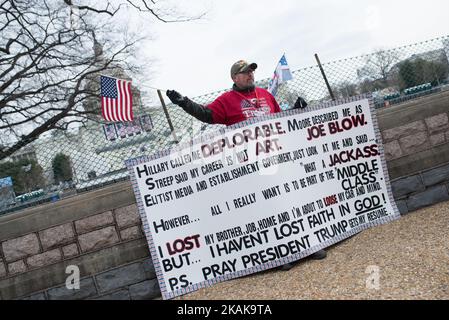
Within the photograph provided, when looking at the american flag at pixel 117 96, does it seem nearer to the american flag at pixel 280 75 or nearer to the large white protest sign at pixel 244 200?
the large white protest sign at pixel 244 200

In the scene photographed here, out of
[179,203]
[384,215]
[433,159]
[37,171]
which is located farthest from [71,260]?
[433,159]

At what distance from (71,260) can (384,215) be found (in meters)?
3.34

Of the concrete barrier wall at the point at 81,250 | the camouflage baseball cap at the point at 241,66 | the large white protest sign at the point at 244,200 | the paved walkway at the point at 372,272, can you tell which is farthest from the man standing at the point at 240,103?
Result: the paved walkway at the point at 372,272

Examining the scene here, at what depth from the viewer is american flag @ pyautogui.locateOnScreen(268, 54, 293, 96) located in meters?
5.60

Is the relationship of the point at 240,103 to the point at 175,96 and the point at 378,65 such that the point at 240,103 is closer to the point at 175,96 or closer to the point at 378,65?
the point at 175,96

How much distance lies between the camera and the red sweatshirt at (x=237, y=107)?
451 centimetres

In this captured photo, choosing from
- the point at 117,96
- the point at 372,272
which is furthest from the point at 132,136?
the point at 372,272

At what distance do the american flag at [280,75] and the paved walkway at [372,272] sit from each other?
2180mm

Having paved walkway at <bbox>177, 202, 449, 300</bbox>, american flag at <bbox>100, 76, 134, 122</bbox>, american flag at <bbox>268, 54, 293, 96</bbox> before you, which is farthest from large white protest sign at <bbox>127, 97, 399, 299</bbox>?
american flag at <bbox>268, 54, 293, 96</bbox>

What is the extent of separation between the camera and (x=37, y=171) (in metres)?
5.66

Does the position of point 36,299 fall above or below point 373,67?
below
